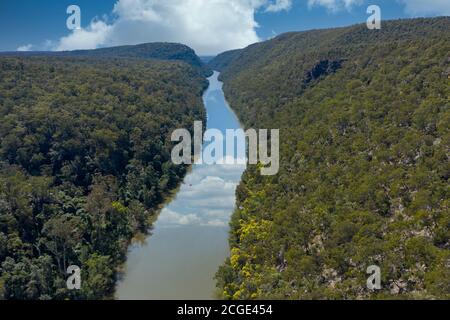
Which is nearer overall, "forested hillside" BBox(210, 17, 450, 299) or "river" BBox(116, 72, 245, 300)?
"forested hillside" BBox(210, 17, 450, 299)

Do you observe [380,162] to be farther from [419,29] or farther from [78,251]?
[419,29]

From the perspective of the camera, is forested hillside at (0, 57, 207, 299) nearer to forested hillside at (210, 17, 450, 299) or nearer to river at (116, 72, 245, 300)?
river at (116, 72, 245, 300)

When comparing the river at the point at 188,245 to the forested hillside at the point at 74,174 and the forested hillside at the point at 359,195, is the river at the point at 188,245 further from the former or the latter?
the forested hillside at the point at 359,195

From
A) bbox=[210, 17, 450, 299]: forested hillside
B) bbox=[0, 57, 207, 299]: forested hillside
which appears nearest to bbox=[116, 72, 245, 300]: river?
bbox=[0, 57, 207, 299]: forested hillside

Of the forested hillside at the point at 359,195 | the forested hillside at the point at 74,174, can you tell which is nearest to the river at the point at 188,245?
the forested hillside at the point at 74,174

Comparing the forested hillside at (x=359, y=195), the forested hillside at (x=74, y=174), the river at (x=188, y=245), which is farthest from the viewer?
the river at (x=188, y=245)
